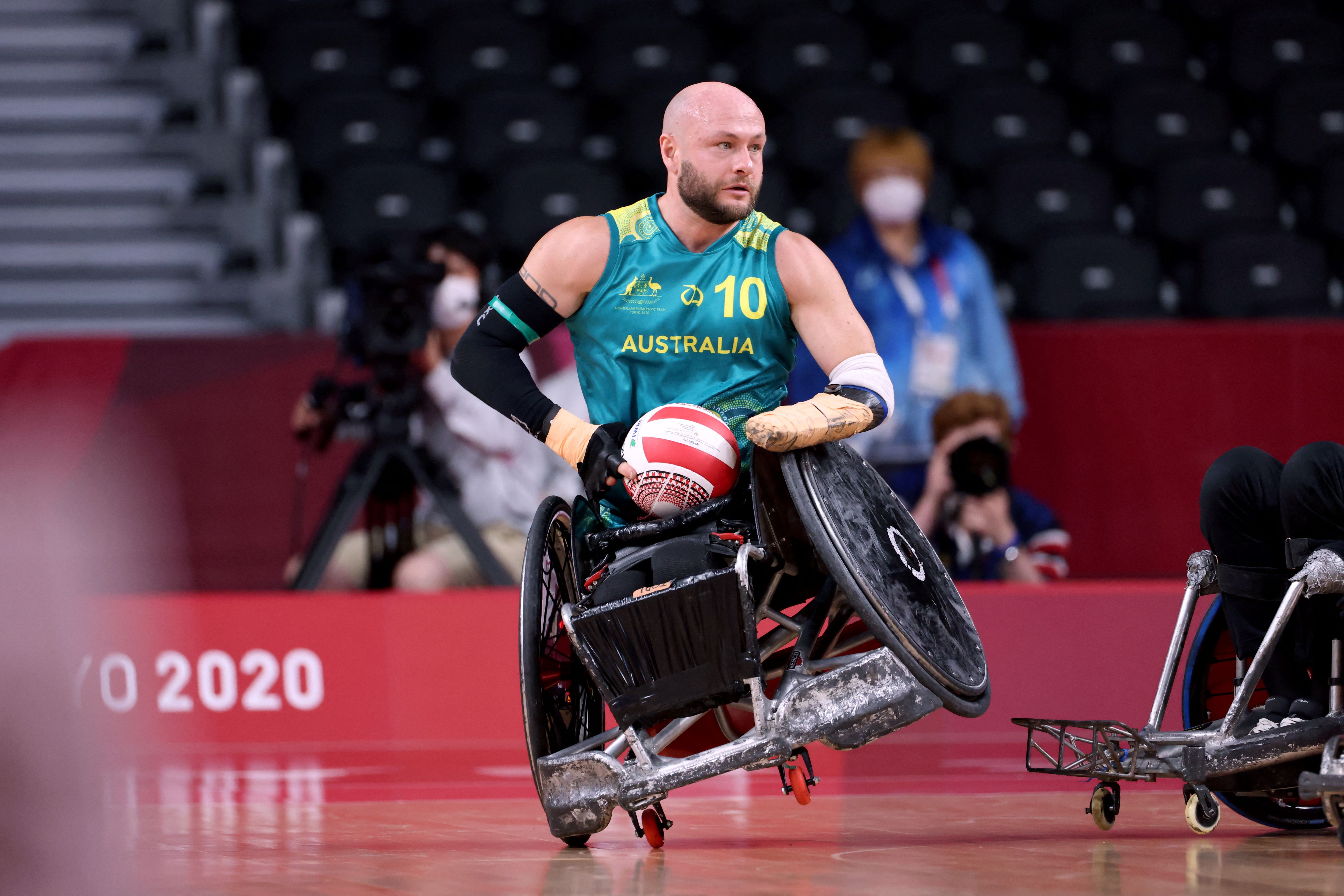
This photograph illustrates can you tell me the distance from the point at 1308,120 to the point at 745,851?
7493mm

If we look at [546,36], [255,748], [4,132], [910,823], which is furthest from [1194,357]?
[4,132]

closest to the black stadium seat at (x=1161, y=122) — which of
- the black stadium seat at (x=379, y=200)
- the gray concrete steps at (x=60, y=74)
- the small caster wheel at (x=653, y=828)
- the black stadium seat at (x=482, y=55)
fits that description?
the black stadium seat at (x=482, y=55)

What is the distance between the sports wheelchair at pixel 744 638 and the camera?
3561mm

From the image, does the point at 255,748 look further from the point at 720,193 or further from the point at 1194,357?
the point at 1194,357

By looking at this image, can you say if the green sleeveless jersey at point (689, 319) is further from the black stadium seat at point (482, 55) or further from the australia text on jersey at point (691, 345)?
the black stadium seat at point (482, 55)

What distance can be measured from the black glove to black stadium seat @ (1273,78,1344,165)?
278 inches

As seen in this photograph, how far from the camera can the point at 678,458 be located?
3.89 metres

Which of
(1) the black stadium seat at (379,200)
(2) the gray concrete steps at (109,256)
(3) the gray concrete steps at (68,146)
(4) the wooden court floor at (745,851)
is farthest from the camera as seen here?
(3) the gray concrete steps at (68,146)

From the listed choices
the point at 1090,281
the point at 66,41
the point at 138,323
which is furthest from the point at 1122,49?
the point at 66,41

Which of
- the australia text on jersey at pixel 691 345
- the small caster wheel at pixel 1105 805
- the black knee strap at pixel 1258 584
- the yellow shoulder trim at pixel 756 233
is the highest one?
the yellow shoulder trim at pixel 756 233

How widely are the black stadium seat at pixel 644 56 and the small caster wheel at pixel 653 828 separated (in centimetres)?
649

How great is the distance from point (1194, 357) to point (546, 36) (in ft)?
15.6

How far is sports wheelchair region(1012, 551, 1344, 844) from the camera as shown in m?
3.66

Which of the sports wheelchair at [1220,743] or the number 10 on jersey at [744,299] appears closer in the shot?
the sports wheelchair at [1220,743]
